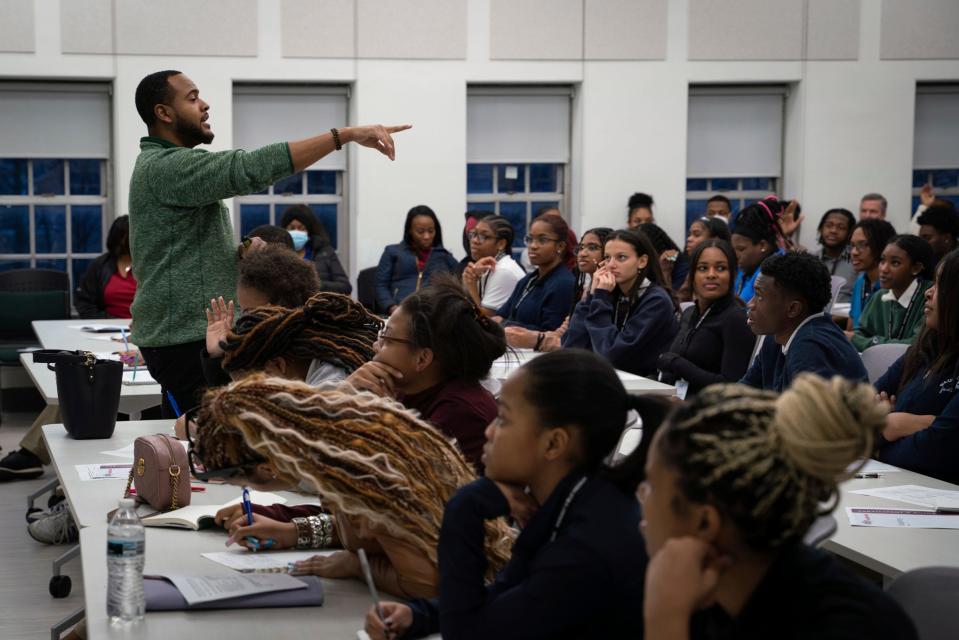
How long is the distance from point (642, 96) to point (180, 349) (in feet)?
22.1

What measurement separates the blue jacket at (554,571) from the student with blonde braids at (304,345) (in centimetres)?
121

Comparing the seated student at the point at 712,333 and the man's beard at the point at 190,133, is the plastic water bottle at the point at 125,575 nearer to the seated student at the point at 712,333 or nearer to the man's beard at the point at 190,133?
the man's beard at the point at 190,133

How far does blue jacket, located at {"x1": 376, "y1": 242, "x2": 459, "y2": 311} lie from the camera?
29.1 feet

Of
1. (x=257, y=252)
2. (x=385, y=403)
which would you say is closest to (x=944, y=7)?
(x=257, y=252)

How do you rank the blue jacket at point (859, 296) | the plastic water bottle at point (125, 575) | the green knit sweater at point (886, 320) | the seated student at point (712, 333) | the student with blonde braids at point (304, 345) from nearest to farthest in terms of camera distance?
the plastic water bottle at point (125, 575) → the student with blonde braids at point (304, 345) → the seated student at point (712, 333) → the green knit sweater at point (886, 320) → the blue jacket at point (859, 296)

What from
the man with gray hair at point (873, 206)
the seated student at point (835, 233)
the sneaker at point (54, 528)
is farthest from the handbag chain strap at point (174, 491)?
the man with gray hair at point (873, 206)

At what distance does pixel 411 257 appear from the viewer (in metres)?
8.91

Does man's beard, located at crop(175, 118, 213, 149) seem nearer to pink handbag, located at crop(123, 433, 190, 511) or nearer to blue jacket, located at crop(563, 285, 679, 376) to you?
pink handbag, located at crop(123, 433, 190, 511)

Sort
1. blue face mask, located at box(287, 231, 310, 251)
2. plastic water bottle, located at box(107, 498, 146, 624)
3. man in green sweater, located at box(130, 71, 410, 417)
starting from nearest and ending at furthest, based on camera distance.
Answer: plastic water bottle, located at box(107, 498, 146, 624)
man in green sweater, located at box(130, 71, 410, 417)
blue face mask, located at box(287, 231, 310, 251)

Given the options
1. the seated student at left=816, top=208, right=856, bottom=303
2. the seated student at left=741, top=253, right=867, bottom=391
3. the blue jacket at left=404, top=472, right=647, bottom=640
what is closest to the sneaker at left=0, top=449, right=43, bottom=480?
the seated student at left=741, top=253, right=867, bottom=391

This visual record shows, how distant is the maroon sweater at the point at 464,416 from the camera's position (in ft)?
7.92

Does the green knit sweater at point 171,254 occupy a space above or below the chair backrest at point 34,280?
above

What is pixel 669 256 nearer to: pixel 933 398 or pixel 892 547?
pixel 933 398

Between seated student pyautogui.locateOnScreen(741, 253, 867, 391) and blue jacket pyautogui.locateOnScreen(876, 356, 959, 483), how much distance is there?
0.19m
